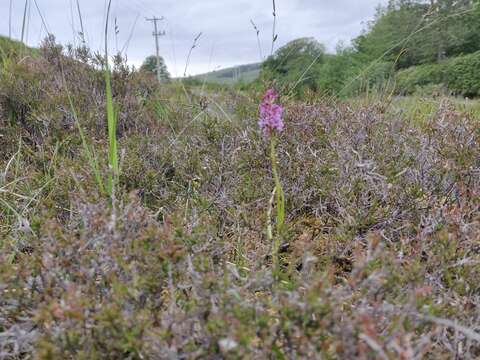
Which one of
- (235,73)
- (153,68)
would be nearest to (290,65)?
(235,73)

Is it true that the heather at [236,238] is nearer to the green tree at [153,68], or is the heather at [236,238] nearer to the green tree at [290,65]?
the green tree at [290,65]

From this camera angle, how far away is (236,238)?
5.85ft

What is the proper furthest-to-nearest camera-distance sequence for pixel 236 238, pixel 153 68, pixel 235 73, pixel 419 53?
pixel 419 53, pixel 153 68, pixel 235 73, pixel 236 238

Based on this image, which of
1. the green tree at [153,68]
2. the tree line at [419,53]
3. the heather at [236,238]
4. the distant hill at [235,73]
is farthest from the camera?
the tree line at [419,53]

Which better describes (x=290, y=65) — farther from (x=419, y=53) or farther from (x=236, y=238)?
(x=419, y=53)

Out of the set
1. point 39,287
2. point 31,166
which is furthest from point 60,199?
point 39,287

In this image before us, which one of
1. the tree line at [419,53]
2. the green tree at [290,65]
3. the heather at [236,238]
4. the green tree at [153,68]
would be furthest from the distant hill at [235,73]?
the tree line at [419,53]

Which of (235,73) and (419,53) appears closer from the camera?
(235,73)

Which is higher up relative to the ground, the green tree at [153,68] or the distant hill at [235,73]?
the green tree at [153,68]

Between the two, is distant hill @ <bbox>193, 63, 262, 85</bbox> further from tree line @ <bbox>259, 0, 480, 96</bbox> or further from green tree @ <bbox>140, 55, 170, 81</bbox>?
tree line @ <bbox>259, 0, 480, 96</bbox>

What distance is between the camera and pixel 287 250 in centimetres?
176

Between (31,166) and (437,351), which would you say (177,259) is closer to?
(437,351)

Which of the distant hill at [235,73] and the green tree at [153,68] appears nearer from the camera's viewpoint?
the distant hill at [235,73]

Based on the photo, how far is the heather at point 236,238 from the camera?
92cm
